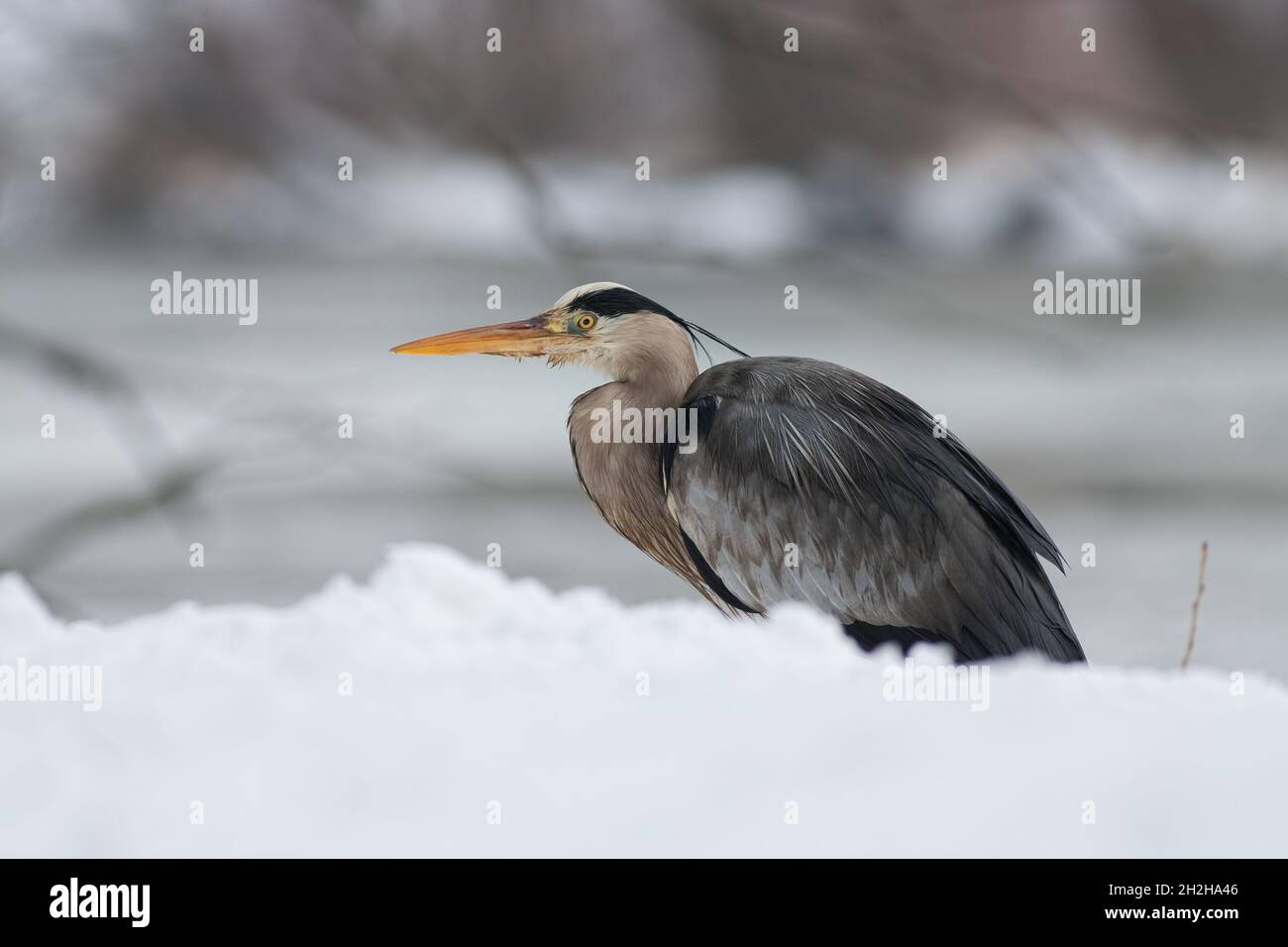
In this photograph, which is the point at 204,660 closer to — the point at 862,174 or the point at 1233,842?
the point at 1233,842

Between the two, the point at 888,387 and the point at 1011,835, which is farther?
the point at 888,387

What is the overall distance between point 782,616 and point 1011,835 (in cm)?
49

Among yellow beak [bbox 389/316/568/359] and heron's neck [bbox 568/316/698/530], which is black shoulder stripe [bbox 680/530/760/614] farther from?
yellow beak [bbox 389/316/568/359]

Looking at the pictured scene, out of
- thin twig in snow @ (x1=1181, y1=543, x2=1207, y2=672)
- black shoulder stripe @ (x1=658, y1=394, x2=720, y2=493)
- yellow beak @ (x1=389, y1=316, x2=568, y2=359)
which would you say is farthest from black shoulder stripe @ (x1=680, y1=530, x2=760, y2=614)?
thin twig in snow @ (x1=1181, y1=543, x2=1207, y2=672)

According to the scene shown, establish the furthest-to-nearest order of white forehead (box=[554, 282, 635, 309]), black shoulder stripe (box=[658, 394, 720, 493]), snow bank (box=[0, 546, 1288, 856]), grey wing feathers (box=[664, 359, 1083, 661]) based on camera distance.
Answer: white forehead (box=[554, 282, 635, 309]) < black shoulder stripe (box=[658, 394, 720, 493]) < grey wing feathers (box=[664, 359, 1083, 661]) < snow bank (box=[0, 546, 1288, 856])

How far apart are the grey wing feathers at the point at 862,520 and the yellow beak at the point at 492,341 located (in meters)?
0.34

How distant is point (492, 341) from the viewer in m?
2.02

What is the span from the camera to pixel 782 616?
1.80m

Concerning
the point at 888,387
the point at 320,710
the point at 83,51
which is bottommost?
the point at 320,710

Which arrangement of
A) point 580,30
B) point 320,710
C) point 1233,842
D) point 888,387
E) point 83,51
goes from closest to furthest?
point 1233,842 < point 320,710 < point 888,387 < point 83,51 < point 580,30

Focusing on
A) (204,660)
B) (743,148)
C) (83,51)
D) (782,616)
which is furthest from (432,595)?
(83,51)

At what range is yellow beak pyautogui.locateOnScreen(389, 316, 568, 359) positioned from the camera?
6.62ft

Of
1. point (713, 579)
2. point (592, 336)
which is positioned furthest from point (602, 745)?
point (592, 336)

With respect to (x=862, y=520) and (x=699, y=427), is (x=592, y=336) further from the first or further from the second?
(x=862, y=520)
